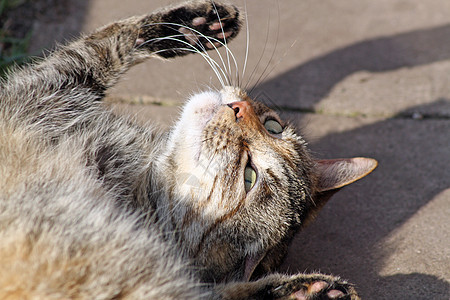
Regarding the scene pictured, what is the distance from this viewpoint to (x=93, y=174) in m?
2.39

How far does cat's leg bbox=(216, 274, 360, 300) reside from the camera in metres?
2.09

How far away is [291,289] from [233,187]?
0.53 m

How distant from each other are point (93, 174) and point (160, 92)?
5.22 ft

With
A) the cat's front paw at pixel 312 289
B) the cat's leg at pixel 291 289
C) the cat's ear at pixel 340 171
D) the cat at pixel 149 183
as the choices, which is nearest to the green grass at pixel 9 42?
the cat at pixel 149 183

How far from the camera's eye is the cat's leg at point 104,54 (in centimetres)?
266

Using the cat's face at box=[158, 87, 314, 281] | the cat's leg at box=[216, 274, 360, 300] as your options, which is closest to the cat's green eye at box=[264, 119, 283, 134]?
the cat's face at box=[158, 87, 314, 281]

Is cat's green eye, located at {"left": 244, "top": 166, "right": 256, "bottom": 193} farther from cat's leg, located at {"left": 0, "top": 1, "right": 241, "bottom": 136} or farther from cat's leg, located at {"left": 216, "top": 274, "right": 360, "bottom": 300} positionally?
cat's leg, located at {"left": 0, "top": 1, "right": 241, "bottom": 136}

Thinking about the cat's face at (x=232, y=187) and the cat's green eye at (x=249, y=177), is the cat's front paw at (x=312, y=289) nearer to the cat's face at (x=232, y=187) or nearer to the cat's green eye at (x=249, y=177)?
the cat's face at (x=232, y=187)

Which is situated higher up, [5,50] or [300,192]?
[5,50]

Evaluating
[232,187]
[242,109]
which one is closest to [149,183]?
[232,187]

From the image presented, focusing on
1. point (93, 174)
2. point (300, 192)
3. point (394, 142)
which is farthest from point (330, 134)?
point (93, 174)

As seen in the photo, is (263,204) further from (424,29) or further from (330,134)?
(424,29)

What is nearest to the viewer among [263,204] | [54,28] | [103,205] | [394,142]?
[103,205]

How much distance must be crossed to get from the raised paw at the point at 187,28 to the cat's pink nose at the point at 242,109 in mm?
609
